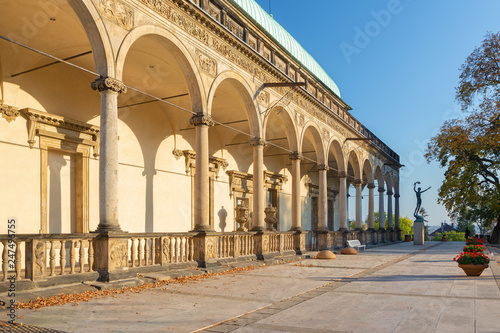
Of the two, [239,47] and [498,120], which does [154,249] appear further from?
[498,120]

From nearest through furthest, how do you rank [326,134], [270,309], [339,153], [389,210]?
[270,309], [326,134], [339,153], [389,210]

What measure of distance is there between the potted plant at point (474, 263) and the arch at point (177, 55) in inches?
332

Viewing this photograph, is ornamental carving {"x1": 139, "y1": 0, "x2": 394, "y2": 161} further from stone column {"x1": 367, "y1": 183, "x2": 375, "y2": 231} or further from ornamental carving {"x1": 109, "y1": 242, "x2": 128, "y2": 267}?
stone column {"x1": 367, "y1": 183, "x2": 375, "y2": 231}

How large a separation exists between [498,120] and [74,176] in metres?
22.3

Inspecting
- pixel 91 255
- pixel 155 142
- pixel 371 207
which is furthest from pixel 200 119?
pixel 371 207

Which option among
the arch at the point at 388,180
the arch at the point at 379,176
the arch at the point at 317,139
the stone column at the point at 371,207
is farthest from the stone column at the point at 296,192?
the arch at the point at 388,180

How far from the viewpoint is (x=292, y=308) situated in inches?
280

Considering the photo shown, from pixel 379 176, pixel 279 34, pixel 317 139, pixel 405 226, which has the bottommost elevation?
pixel 405 226

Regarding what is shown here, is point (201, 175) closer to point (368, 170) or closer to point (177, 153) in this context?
point (177, 153)

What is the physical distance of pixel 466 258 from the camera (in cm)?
1167

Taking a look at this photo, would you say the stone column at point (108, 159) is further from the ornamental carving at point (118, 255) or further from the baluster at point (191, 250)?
the baluster at point (191, 250)

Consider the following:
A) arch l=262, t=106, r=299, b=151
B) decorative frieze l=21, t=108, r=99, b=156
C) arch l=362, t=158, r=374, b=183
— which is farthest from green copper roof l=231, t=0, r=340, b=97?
decorative frieze l=21, t=108, r=99, b=156

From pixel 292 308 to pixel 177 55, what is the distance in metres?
8.09

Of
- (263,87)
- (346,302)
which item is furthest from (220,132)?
(346,302)
